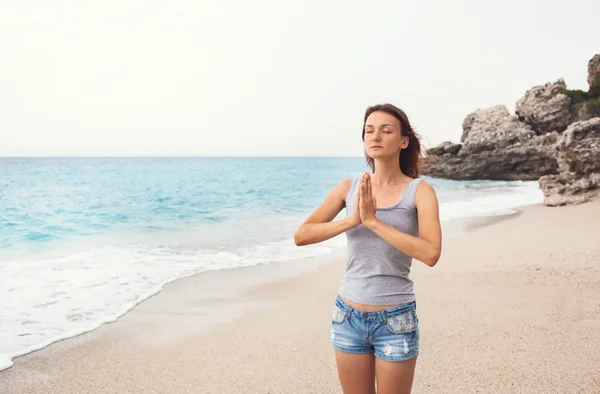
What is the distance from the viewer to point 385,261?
2.48 metres

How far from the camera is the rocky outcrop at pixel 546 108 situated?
42963mm

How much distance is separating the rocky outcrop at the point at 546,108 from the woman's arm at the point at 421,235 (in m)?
47.0

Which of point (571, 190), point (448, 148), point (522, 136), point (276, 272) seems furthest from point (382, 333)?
point (448, 148)

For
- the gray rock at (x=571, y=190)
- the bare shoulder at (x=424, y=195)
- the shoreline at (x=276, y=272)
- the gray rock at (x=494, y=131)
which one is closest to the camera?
the bare shoulder at (x=424, y=195)

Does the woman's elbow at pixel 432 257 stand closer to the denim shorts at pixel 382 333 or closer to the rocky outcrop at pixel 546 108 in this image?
the denim shorts at pixel 382 333

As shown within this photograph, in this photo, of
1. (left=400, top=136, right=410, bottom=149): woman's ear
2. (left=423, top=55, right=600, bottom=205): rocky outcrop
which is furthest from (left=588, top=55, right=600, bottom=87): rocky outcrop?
(left=400, top=136, right=410, bottom=149): woman's ear

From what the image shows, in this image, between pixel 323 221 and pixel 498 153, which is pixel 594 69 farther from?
pixel 323 221

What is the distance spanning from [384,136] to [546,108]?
155 feet

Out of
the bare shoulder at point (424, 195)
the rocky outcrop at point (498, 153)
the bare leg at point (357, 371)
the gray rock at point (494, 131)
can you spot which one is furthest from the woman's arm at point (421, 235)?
the gray rock at point (494, 131)

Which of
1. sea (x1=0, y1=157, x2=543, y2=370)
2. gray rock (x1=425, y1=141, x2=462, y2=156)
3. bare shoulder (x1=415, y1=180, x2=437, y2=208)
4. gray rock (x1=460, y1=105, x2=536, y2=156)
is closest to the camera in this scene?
bare shoulder (x1=415, y1=180, x2=437, y2=208)

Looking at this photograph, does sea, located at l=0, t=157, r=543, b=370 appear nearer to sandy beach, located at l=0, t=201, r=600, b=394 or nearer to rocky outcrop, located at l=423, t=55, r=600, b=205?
sandy beach, located at l=0, t=201, r=600, b=394

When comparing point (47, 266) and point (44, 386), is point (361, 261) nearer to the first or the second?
point (44, 386)

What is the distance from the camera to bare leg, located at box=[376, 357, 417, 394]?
94.8 inches

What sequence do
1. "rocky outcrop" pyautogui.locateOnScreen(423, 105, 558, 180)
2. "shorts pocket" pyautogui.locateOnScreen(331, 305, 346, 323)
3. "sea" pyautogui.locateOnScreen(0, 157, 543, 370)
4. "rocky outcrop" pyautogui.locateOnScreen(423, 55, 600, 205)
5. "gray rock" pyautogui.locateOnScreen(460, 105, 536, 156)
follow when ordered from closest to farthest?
"shorts pocket" pyautogui.locateOnScreen(331, 305, 346, 323) < "sea" pyautogui.locateOnScreen(0, 157, 543, 370) < "rocky outcrop" pyautogui.locateOnScreen(423, 105, 558, 180) < "rocky outcrop" pyautogui.locateOnScreen(423, 55, 600, 205) < "gray rock" pyautogui.locateOnScreen(460, 105, 536, 156)
